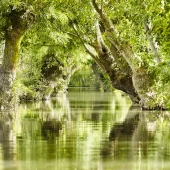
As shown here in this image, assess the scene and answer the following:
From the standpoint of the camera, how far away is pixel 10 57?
30.1 m

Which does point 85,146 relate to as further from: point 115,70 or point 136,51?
point 115,70

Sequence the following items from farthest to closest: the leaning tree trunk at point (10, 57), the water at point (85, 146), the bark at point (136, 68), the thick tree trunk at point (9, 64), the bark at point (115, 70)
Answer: the bark at point (115, 70) → the bark at point (136, 68) → the thick tree trunk at point (9, 64) → the leaning tree trunk at point (10, 57) → the water at point (85, 146)

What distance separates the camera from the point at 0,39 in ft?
98.6

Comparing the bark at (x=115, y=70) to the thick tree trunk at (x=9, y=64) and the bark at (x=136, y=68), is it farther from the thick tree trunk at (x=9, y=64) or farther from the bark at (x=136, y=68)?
the thick tree trunk at (x=9, y=64)

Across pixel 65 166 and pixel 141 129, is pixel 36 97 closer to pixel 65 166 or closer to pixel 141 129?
pixel 141 129

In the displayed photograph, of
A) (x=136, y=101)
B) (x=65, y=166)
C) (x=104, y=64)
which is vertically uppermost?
(x=104, y=64)

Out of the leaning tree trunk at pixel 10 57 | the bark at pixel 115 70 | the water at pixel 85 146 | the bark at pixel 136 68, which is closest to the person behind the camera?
the water at pixel 85 146

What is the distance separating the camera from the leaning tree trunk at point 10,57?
29.5 m

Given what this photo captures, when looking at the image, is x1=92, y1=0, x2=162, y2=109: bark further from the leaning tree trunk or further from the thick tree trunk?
the thick tree trunk

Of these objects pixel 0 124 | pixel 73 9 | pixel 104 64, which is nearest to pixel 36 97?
pixel 104 64

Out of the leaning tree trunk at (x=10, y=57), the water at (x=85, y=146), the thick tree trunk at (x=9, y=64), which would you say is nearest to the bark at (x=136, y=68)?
the leaning tree trunk at (x=10, y=57)

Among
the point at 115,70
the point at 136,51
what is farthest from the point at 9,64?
the point at 115,70

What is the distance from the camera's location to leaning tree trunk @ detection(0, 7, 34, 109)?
1161 inches

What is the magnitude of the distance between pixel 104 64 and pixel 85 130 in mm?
17596
